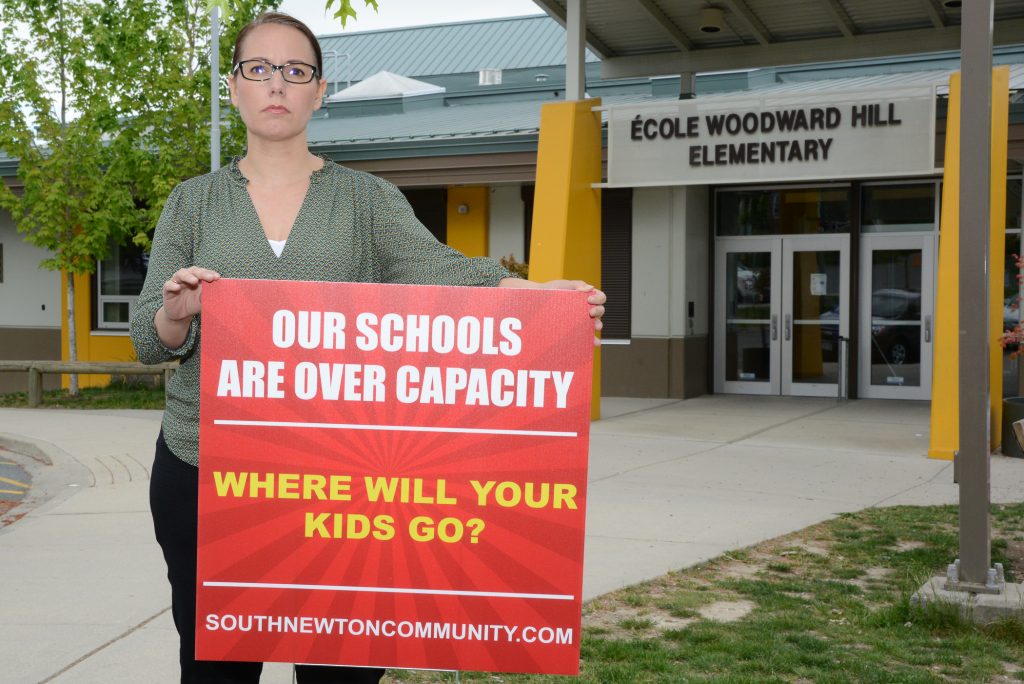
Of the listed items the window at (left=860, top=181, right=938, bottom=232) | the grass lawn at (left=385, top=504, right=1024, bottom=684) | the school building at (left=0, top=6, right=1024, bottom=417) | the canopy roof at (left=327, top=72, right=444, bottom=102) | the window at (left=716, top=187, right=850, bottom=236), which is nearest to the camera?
the grass lawn at (left=385, top=504, right=1024, bottom=684)

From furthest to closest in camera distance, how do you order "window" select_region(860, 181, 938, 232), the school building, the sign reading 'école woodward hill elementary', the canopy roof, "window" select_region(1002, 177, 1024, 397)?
1. the canopy roof
2. "window" select_region(860, 181, 938, 232)
3. "window" select_region(1002, 177, 1024, 397)
4. the school building
5. the sign reading 'école woodward hill elementary'

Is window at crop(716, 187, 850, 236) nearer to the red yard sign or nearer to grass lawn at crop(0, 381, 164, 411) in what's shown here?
grass lawn at crop(0, 381, 164, 411)

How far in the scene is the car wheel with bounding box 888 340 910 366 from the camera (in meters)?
16.8

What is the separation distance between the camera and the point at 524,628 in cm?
260

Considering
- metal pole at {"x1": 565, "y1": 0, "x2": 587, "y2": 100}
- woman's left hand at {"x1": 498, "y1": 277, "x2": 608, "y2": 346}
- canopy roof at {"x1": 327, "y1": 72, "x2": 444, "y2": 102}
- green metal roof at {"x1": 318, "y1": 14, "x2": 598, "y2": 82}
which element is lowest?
woman's left hand at {"x1": 498, "y1": 277, "x2": 608, "y2": 346}

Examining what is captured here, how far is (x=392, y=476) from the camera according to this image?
2627 mm

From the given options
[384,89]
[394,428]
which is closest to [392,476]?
[394,428]

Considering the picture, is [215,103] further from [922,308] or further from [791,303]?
[922,308]

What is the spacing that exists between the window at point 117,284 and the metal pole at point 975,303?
17.4 meters

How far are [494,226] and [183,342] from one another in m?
15.9

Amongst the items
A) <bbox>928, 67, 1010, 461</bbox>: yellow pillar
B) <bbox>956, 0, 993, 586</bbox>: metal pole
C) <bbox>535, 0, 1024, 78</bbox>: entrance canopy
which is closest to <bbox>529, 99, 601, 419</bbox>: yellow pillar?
<bbox>535, 0, 1024, 78</bbox>: entrance canopy

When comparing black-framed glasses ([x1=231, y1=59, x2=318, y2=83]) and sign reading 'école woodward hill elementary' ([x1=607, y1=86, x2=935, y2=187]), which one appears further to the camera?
sign reading 'école woodward hill elementary' ([x1=607, y1=86, x2=935, y2=187])

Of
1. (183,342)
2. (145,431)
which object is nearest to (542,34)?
(145,431)

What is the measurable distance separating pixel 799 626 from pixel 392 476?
3136 millimetres
